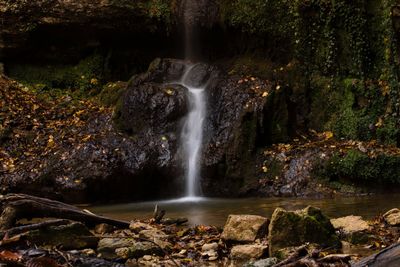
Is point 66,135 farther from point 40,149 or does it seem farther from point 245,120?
point 245,120

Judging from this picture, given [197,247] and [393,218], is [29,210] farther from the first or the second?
[393,218]

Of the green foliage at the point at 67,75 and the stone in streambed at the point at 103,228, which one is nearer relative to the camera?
the stone in streambed at the point at 103,228

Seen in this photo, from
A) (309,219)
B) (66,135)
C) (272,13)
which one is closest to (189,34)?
(272,13)

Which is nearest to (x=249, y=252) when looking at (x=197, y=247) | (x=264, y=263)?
(x=264, y=263)

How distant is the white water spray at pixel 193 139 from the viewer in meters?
10.7

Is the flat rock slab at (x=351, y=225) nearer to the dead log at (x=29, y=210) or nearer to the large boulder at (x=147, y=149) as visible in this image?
the dead log at (x=29, y=210)

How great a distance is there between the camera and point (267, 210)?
7848 millimetres

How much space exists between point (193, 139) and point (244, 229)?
6156 millimetres

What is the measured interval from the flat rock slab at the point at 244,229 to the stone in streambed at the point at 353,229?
2.87ft

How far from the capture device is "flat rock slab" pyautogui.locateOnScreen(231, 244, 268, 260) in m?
4.67

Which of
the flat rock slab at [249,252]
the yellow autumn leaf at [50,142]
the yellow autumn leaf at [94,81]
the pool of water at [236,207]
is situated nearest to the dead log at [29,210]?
the flat rock slab at [249,252]

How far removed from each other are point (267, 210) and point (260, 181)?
243 cm

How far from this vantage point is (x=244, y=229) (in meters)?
5.15

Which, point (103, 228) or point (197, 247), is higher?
point (103, 228)
